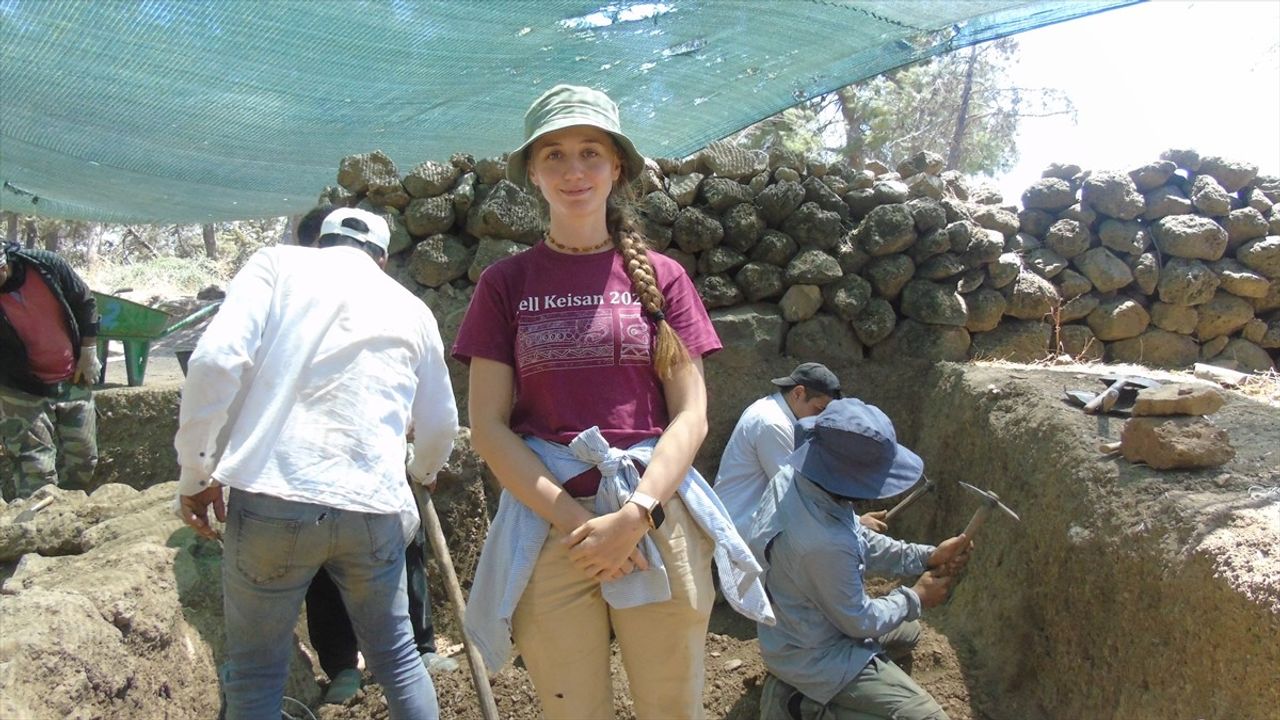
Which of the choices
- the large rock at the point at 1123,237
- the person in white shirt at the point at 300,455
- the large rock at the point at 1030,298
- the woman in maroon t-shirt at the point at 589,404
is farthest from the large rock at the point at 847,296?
the woman in maroon t-shirt at the point at 589,404

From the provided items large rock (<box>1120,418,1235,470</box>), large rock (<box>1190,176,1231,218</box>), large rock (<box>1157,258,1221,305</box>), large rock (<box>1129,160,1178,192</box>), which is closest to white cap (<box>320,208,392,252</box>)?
large rock (<box>1120,418,1235,470</box>)

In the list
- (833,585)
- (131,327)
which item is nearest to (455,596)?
(833,585)

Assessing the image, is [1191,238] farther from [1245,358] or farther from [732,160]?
[732,160]

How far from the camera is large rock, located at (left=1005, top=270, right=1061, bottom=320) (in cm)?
560

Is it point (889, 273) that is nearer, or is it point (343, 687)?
point (343, 687)

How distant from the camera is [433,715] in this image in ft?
7.48

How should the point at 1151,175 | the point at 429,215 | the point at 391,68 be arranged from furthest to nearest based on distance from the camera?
the point at 1151,175 → the point at 429,215 → the point at 391,68

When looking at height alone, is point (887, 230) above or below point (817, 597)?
above

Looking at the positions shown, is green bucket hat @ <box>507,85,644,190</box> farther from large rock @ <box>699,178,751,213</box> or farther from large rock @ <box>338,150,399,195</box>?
large rock @ <box>699,178,751,213</box>

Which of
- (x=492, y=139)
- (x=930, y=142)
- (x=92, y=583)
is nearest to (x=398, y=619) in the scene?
(x=92, y=583)

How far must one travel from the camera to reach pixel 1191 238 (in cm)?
593

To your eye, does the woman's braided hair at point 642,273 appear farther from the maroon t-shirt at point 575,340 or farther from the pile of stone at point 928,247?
the pile of stone at point 928,247

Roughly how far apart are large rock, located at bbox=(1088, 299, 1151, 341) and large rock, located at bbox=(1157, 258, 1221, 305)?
21 centimetres

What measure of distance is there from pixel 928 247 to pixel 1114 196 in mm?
1494
